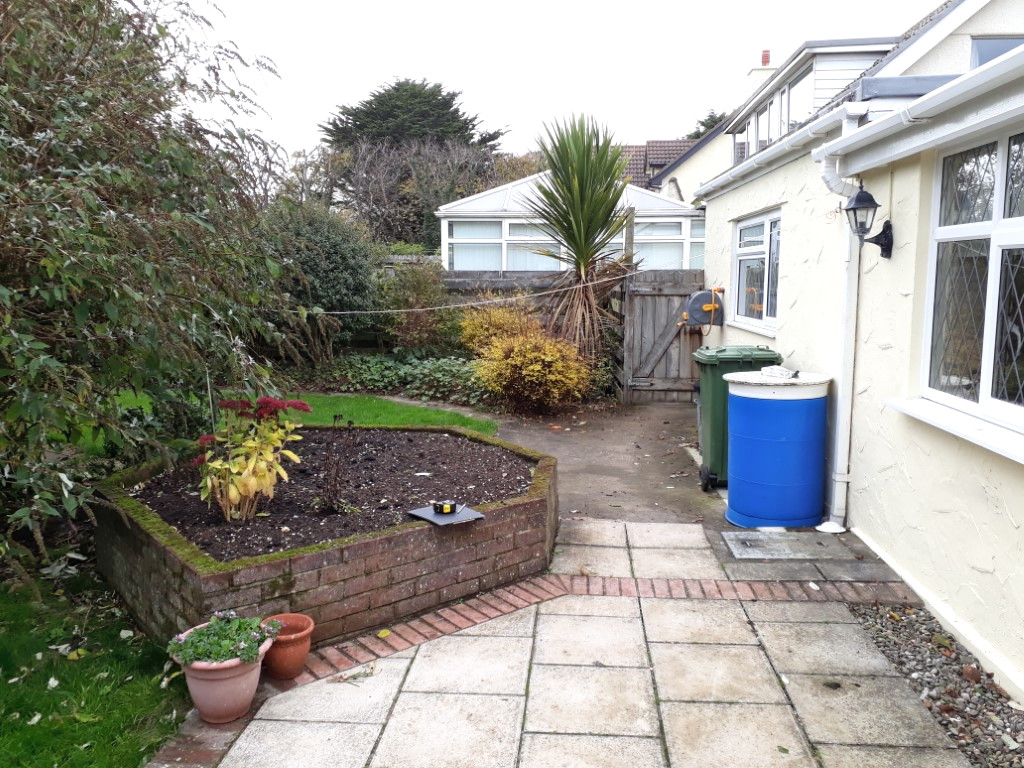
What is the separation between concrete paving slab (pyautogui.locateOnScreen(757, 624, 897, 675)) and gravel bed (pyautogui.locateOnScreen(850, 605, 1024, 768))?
81 millimetres

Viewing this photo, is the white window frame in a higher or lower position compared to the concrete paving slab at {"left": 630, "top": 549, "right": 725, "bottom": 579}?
higher

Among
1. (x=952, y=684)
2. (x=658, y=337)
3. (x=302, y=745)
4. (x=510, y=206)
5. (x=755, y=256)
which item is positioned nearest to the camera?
(x=302, y=745)

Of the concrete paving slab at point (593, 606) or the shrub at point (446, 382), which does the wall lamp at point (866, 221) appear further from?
the shrub at point (446, 382)

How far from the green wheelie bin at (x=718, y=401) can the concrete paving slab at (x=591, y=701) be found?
3238 mm

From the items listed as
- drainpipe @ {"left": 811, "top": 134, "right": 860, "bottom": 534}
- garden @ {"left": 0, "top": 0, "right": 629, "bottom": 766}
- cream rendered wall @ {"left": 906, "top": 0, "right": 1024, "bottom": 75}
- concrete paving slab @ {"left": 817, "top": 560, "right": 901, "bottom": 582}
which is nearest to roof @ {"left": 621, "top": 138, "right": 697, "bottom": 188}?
cream rendered wall @ {"left": 906, "top": 0, "right": 1024, "bottom": 75}

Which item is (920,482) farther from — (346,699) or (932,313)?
(346,699)

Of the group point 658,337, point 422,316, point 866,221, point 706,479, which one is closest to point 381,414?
point 422,316

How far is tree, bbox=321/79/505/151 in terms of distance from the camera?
105ft

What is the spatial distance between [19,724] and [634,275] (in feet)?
28.2

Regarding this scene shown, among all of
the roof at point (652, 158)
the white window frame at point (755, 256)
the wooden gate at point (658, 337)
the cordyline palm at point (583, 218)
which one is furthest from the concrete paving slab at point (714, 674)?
the roof at point (652, 158)

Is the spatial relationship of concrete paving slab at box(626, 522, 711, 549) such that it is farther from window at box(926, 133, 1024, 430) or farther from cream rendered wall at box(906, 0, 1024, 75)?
cream rendered wall at box(906, 0, 1024, 75)

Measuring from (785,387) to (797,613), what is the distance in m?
1.79

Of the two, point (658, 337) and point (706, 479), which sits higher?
point (658, 337)

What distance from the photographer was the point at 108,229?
10.0ft
